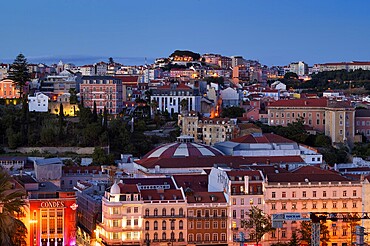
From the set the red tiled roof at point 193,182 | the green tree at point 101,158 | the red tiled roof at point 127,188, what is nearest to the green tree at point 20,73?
the green tree at point 101,158

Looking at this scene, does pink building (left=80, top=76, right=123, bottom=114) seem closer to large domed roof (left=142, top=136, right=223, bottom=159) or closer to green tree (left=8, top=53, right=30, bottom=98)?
green tree (left=8, top=53, right=30, bottom=98)

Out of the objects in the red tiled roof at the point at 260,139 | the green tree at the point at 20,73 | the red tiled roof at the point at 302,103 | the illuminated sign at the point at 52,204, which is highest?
the green tree at the point at 20,73

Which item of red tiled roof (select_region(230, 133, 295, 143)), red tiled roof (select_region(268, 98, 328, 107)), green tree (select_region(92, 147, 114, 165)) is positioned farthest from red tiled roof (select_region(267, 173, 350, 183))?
red tiled roof (select_region(268, 98, 328, 107))

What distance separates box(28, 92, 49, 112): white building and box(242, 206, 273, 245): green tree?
3878 cm

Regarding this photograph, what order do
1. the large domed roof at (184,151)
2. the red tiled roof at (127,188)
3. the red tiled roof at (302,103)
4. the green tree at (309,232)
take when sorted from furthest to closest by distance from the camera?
the red tiled roof at (302,103), the large domed roof at (184,151), the red tiled roof at (127,188), the green tree at (309,232)

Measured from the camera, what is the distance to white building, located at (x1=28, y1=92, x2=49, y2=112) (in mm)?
82875

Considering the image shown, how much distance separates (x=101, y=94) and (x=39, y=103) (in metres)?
6.51

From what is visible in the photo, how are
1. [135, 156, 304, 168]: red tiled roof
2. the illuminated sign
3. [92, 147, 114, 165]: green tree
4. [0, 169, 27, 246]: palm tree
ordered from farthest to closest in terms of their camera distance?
1. [92, 147, 114, 165]: green tree
2. [135, 156, 304, 168]: red tiled roof
3. the illuminated sign
4. [0, 169, 27, 246]: palm tree

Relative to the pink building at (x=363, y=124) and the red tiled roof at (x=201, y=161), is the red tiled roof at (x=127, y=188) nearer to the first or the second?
the red tiled roof at (x=201, y=161)

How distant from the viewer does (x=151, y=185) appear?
51.5m

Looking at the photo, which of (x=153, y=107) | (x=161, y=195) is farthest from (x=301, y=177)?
(x=153, y=107)

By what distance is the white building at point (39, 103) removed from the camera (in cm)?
8288

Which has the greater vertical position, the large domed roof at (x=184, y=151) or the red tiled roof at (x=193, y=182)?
the large domed roof at (x=184, y=151)

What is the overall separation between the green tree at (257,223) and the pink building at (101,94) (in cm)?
3955
